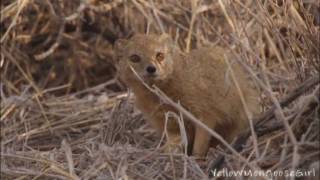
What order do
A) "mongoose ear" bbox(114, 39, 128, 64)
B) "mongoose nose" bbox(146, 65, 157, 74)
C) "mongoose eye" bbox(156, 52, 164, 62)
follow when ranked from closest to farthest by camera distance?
"mongoose nose" bbox(146, 65, 157, 74), "mongoose eye" bbox(156, 52, 164, 62), "mongoose ear" bbox(114, 39, 128, 64)

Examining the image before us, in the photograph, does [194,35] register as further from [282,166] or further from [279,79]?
[282,166]

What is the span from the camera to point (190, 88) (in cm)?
443

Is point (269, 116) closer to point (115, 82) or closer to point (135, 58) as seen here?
point (135, 58)

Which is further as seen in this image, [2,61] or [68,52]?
[68,52]

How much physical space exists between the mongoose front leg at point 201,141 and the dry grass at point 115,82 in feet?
0.95

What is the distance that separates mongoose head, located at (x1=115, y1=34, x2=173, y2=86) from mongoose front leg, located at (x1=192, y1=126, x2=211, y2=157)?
0.36 m

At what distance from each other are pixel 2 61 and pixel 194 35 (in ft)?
5.12

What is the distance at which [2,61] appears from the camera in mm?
6324

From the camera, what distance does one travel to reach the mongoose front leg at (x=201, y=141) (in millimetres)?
4336

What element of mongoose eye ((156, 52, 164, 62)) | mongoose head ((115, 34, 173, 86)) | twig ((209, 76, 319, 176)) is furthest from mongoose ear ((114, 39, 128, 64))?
twig ((209, 76, 319, 176))

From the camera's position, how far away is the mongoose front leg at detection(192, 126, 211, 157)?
434 centimetres

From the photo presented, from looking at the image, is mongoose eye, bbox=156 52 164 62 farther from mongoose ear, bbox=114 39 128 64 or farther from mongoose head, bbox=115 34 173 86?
mongoose ear, bbox=114 39 128 64

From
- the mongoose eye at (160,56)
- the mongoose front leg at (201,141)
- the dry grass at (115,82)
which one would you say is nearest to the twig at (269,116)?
the dry grass at (115,82)

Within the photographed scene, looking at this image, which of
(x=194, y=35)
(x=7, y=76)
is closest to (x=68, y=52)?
(x=7, y=76)
